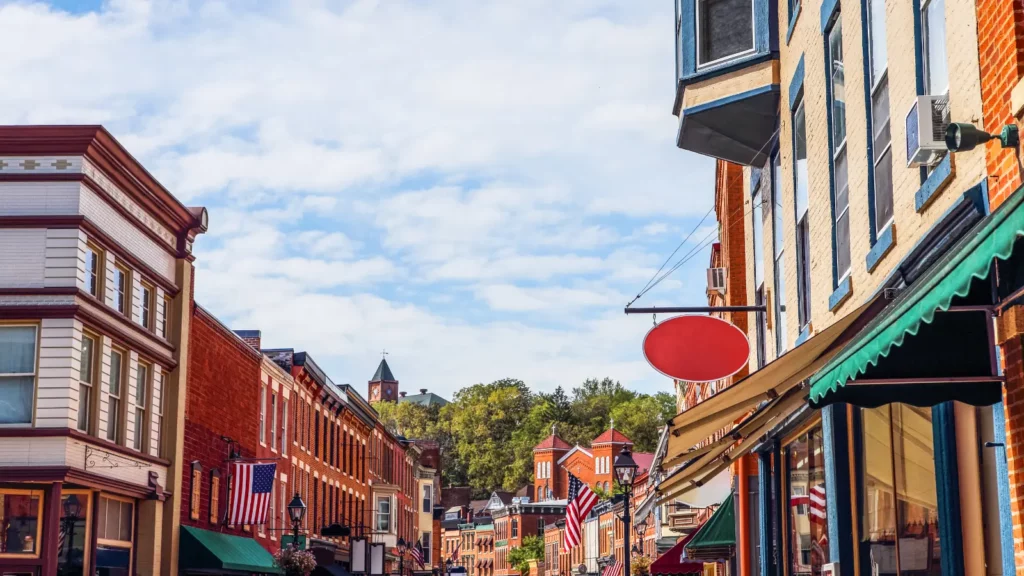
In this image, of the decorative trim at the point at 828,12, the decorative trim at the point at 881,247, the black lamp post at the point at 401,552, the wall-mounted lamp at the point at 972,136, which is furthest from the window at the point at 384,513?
the wall-mounted lamp at the point at 972,136

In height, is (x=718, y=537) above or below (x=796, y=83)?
below

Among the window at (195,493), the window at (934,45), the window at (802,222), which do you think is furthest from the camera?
the window at (195,493)

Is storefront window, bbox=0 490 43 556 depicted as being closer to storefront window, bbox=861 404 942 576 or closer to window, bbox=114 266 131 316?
window, bbox=114 266 131 316

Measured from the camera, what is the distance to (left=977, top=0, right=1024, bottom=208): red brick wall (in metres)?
7.14

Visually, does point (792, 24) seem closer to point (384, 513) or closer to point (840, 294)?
point (840, 294)

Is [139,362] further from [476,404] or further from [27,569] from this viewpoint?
[476,404]

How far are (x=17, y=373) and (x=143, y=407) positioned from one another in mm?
4293

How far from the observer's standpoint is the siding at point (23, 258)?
862 inches

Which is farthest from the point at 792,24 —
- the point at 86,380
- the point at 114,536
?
the point at 114,536

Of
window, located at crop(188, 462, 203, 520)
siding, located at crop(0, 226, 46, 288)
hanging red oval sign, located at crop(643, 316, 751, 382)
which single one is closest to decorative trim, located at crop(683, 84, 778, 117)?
hanging red oval sign, located at crop(643, 316, 751, 382)

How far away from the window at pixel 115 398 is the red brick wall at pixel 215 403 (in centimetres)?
367

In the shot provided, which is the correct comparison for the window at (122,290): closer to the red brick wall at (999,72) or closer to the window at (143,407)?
the window at (143,407)

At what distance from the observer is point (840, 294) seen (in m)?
12.3

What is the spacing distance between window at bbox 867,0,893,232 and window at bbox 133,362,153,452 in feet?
59.8
